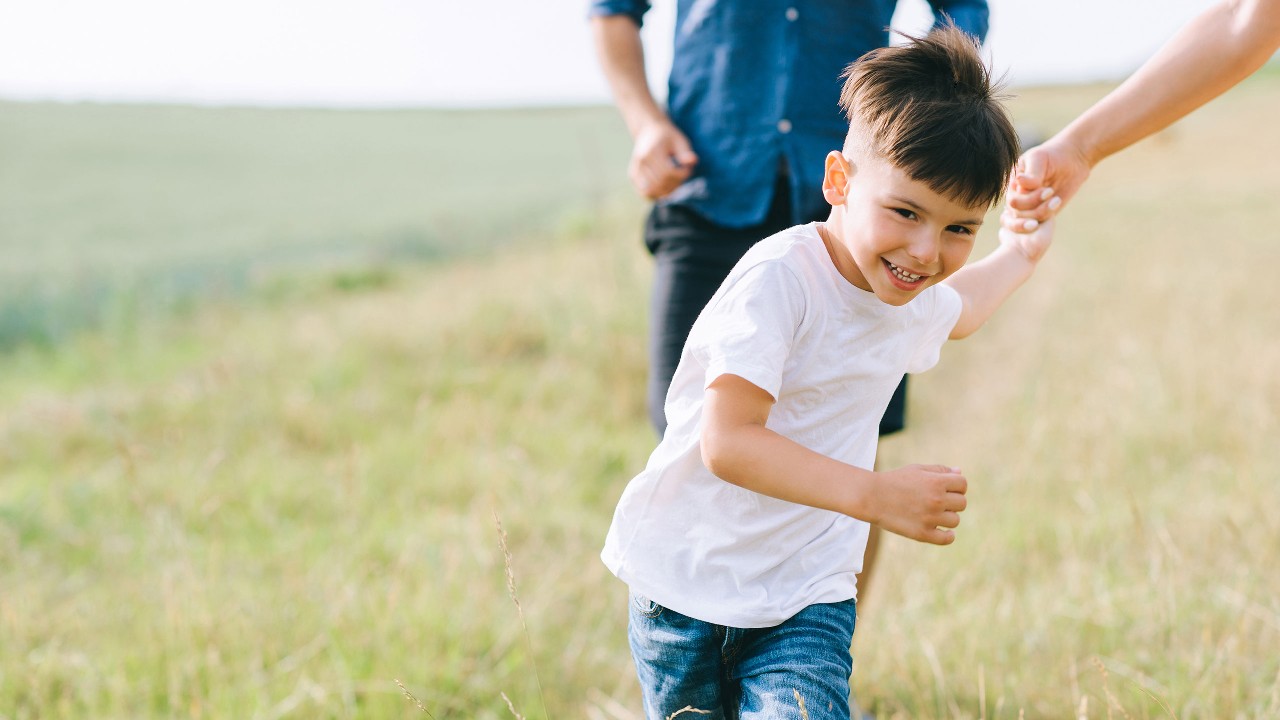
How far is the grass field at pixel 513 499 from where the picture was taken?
7.36 feet

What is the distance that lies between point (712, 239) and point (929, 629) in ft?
3.91

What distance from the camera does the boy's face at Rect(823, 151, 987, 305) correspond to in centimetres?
120

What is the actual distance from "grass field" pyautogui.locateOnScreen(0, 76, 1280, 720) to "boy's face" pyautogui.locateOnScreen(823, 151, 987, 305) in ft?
2.36

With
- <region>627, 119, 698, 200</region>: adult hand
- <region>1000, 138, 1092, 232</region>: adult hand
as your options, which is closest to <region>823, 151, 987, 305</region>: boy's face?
<region>1000, 138, 1092, 232</region>: adult hand

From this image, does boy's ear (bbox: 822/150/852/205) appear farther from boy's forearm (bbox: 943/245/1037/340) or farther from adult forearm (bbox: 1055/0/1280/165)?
adult forearm (bbox: 1055/0/1280/165)

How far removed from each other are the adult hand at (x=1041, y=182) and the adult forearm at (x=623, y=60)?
0.79m

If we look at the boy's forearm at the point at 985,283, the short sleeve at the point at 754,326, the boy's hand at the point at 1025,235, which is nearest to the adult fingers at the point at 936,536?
the short sleeve at the point at 754,326

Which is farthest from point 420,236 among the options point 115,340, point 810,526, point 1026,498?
point 810,526

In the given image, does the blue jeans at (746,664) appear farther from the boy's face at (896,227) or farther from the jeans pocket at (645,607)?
the boy's face at (896,227)

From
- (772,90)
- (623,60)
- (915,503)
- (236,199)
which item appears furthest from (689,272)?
(236,199)

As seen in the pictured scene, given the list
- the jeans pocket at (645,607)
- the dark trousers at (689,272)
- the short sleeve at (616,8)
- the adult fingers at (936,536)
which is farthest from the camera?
the short sleeve at (616,8)

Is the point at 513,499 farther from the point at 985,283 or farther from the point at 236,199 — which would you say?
the point at 236,199

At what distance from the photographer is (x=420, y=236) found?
37.9 feet

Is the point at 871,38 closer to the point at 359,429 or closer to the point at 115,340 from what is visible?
the point at 359,429
